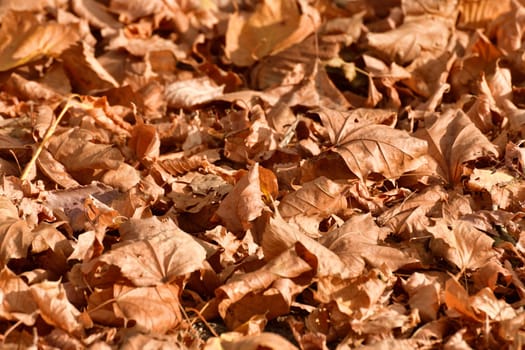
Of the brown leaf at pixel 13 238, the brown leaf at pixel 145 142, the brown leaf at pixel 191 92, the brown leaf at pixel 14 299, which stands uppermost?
the brown leaf at pixel 13 238

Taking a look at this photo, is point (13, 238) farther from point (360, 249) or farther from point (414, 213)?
point (414, 213)

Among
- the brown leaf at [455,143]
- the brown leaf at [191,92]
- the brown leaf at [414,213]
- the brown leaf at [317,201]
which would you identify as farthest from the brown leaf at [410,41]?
the brown leaf at [317,201]

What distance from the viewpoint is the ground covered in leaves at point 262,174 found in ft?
6.56

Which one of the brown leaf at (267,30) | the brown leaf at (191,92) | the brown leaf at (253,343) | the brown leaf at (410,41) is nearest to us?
the brown leaf at (253,343)

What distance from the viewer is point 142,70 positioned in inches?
130

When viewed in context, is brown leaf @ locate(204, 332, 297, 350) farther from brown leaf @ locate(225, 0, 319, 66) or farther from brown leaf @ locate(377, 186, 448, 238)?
brown leaf @ locate(225, 0, 319, 66)

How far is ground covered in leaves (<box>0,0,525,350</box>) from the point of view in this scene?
1999 millimetres

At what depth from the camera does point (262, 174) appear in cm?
244

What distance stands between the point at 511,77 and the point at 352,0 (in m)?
0.90

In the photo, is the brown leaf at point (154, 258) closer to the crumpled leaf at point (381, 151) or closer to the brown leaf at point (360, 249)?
the brown leaf at point (360, 249)

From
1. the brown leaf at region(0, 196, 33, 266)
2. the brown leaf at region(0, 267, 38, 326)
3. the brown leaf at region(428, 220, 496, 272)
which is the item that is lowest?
the brown leaf at region(428, 220, 496, 272)

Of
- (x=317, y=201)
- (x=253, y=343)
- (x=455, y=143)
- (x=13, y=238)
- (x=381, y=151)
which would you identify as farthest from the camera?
(x=455, y=143)

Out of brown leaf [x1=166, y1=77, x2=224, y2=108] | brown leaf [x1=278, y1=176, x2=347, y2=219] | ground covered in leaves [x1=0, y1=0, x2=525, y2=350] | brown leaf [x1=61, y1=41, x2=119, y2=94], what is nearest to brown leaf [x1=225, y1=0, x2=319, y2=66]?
ground covered in leaves [x1=0, y1=0, x2=525, y2=350]

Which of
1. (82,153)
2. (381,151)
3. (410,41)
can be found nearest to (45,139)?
(82,153)
